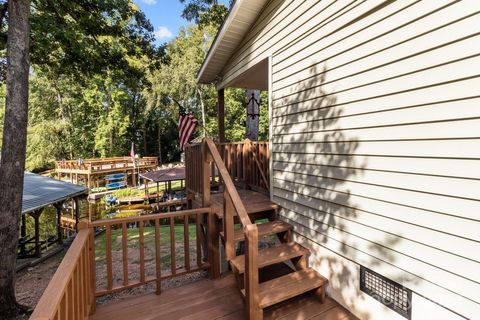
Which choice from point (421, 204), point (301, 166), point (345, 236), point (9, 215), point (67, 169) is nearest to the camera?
point (421, 204)

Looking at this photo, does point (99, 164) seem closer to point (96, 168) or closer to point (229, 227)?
point (96, 168)

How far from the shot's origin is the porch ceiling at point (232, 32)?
13.7ft

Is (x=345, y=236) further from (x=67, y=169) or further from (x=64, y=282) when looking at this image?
(x=67, y=169)

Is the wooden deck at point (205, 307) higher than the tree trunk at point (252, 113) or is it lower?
lower

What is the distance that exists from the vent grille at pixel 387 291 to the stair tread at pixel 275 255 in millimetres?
851

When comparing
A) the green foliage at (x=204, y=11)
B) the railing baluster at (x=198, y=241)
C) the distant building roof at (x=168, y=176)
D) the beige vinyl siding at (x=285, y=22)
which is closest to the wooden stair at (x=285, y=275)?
the railing baluster at (x=198, y=241)

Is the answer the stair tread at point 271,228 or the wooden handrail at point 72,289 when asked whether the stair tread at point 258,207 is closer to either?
the stair tread at point 271,228

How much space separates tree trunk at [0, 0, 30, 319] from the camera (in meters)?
4.15

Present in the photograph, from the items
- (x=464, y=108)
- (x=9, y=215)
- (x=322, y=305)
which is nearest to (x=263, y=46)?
(x=464, y=108)

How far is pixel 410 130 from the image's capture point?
2.15 meters

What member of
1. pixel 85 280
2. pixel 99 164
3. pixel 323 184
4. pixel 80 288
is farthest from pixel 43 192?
pixel 99 164

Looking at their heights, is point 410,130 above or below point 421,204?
above

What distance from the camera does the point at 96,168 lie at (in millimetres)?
19875

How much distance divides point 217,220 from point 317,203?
138cm
